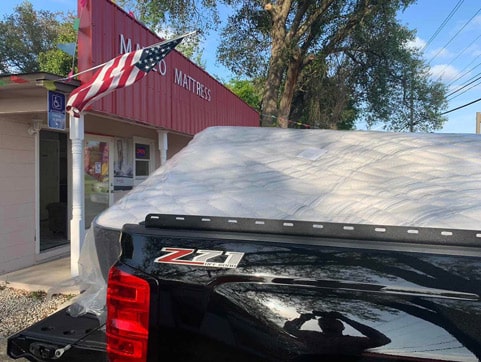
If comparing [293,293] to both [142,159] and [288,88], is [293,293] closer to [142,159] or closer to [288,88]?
[142,159]

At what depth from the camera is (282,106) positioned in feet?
62.8

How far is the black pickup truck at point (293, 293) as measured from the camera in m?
1.39

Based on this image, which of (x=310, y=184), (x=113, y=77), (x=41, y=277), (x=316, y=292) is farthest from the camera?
(x=41, y=277)

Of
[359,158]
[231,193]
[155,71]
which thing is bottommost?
[231,193]

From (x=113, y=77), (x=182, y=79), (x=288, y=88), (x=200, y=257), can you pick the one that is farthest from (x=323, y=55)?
(x=200, y=257)

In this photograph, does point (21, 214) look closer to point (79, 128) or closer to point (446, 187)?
point (79, 128)

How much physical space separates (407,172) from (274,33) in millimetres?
15956

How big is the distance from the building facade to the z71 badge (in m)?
4.42

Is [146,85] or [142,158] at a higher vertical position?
[146,85]

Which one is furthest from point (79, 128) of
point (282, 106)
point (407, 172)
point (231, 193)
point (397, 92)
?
point (397, 92)

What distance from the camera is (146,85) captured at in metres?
8.03

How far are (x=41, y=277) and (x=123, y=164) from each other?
150 inches

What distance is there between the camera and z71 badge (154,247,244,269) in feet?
5.09

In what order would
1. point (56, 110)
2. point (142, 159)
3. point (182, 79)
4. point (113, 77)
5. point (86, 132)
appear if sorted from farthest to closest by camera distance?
point (142, 159) < point (182, 79) < point (86, 132) < point (56, 110) < point (113, 77)
